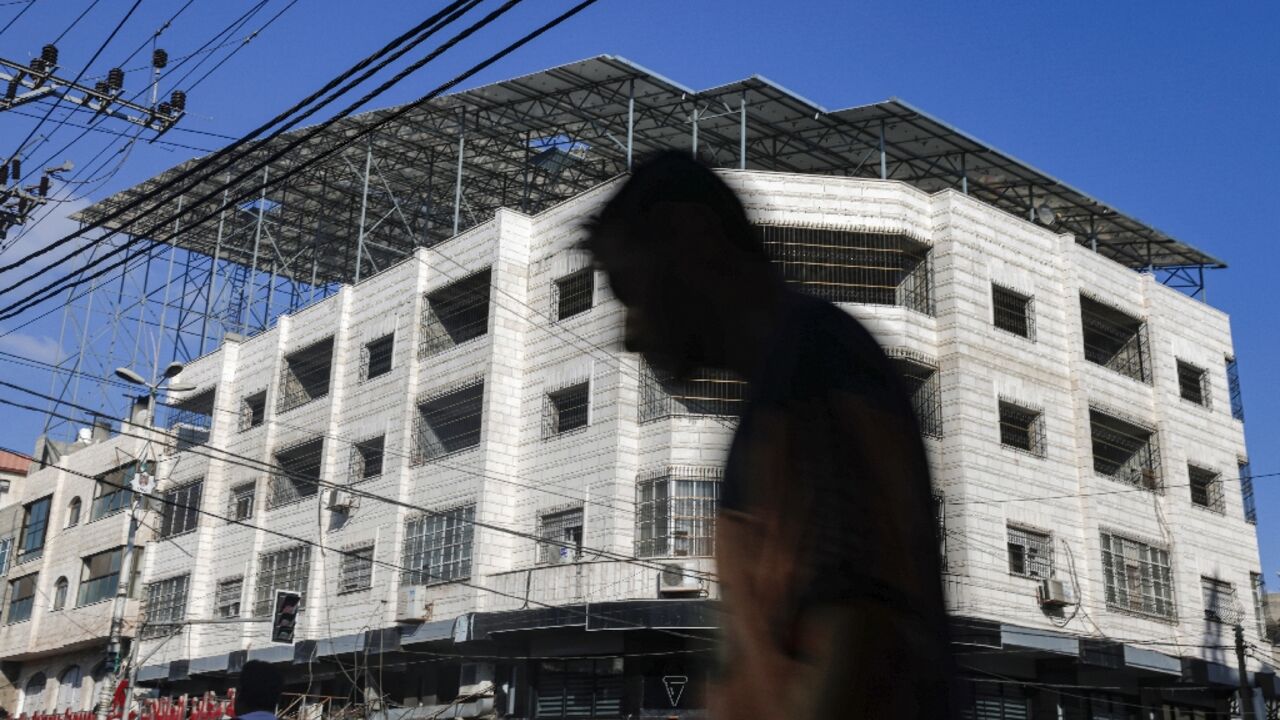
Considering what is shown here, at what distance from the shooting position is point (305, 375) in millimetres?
39375

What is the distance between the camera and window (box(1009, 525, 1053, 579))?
29.9 metres

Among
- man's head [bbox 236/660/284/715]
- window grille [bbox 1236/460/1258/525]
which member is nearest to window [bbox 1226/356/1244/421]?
window grille [bbox 1236/460/1258/525]

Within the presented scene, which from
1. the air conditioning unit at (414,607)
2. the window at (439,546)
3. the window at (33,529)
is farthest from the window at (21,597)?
the air conditioning unit at (414,607)

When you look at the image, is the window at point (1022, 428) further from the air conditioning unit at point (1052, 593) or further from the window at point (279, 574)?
the window at point (279, 574)

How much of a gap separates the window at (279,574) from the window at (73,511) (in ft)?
43.1

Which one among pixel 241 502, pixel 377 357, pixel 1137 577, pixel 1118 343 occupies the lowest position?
pixel 1137 577

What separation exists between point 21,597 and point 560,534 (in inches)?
1135

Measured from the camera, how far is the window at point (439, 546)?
30344mm

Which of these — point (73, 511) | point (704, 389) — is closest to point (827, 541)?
point (704, 389)

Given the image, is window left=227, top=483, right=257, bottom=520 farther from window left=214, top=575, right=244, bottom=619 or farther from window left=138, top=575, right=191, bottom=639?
window left=138, top=575, right=191, bottom=639

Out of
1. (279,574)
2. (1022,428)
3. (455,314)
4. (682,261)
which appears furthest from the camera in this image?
(279,574)

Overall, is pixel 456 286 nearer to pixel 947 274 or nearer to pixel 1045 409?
pixel 947 274

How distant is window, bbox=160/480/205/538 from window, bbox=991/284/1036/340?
23.4 m

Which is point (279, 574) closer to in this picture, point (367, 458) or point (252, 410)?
point (367, 458)
